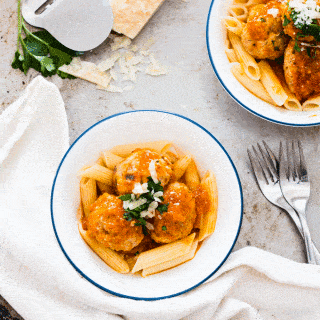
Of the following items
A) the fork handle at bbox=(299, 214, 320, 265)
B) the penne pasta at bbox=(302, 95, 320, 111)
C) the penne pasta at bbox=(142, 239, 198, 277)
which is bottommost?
the fork handle at bbox=(299, 214, 320, 265)

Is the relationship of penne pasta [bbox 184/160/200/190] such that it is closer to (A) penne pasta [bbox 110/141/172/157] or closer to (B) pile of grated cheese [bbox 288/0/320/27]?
(A) penne pasta [bbox 110/141/172/157]

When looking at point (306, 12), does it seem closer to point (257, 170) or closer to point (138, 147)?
point (257, 170)

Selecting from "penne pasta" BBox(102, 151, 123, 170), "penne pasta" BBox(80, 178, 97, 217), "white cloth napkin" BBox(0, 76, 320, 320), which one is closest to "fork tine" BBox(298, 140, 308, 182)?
"white cloth napkin" BBox(0, 76, 320, 320)

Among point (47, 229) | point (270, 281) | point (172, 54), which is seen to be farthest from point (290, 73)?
point (47, 229)

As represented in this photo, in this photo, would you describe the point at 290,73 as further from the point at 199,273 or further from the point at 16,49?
the point at 16,49

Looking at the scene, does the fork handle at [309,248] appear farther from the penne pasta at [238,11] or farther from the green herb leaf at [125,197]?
the penne pasta at [238,11]

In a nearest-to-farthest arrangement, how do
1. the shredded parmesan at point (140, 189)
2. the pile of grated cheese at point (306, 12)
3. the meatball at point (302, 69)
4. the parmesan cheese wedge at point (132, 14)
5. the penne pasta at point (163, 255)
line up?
the shredded parmesan at point (140, 189) < the penne pasta at point (163, 255) < the pile of grated cheese at point (306, 12) < the meatball at point (302, 69) < the parmesan cheese wedge at point (132, 14)

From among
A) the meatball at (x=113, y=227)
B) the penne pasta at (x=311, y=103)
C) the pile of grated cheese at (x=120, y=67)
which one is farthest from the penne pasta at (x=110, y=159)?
the penne pasta at (x=311, y=103)
